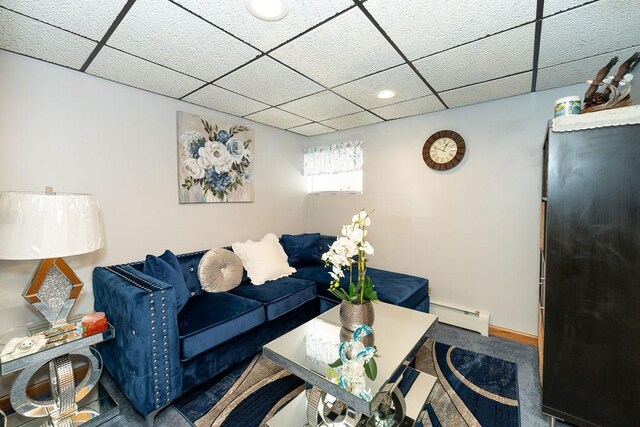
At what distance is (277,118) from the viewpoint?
3.14m

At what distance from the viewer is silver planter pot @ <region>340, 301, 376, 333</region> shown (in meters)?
1.65

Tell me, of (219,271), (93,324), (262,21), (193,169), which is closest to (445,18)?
(262,21)

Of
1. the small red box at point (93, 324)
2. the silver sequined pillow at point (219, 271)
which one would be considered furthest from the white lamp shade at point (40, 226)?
the silver sequined pillow at point (219, 271)

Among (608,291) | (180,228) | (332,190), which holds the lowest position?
(608,291)

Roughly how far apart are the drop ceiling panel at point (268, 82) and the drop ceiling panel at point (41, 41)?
2.82 ft

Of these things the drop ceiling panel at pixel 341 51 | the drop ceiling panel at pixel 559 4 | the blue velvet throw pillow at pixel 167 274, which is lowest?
the blue velvet throw pillow at pixel 167 274

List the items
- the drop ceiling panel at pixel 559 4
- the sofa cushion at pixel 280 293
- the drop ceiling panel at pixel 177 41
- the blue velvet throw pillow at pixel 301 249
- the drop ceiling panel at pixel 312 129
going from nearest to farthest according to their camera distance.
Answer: the drop ceiling panel at pixel 559 4 → the drop ceiling panel at pixel 177 41 → the sofa cushion at pixel 280 293 → the blue velvet throw pillow at pixel 301 249 → the drop ceiling panel at pixel 312 129

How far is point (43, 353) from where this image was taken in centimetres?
147

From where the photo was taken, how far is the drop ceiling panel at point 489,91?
7.13ft

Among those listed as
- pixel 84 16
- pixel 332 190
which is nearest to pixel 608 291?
pixel 332 190

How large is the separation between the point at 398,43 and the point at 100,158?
2.33m

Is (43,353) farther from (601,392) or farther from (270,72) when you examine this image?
(601,392)

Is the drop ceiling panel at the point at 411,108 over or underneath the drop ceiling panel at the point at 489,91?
over

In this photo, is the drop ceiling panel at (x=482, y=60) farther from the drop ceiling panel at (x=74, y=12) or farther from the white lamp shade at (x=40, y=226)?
the white lamp shade at (x=40, y=226)
